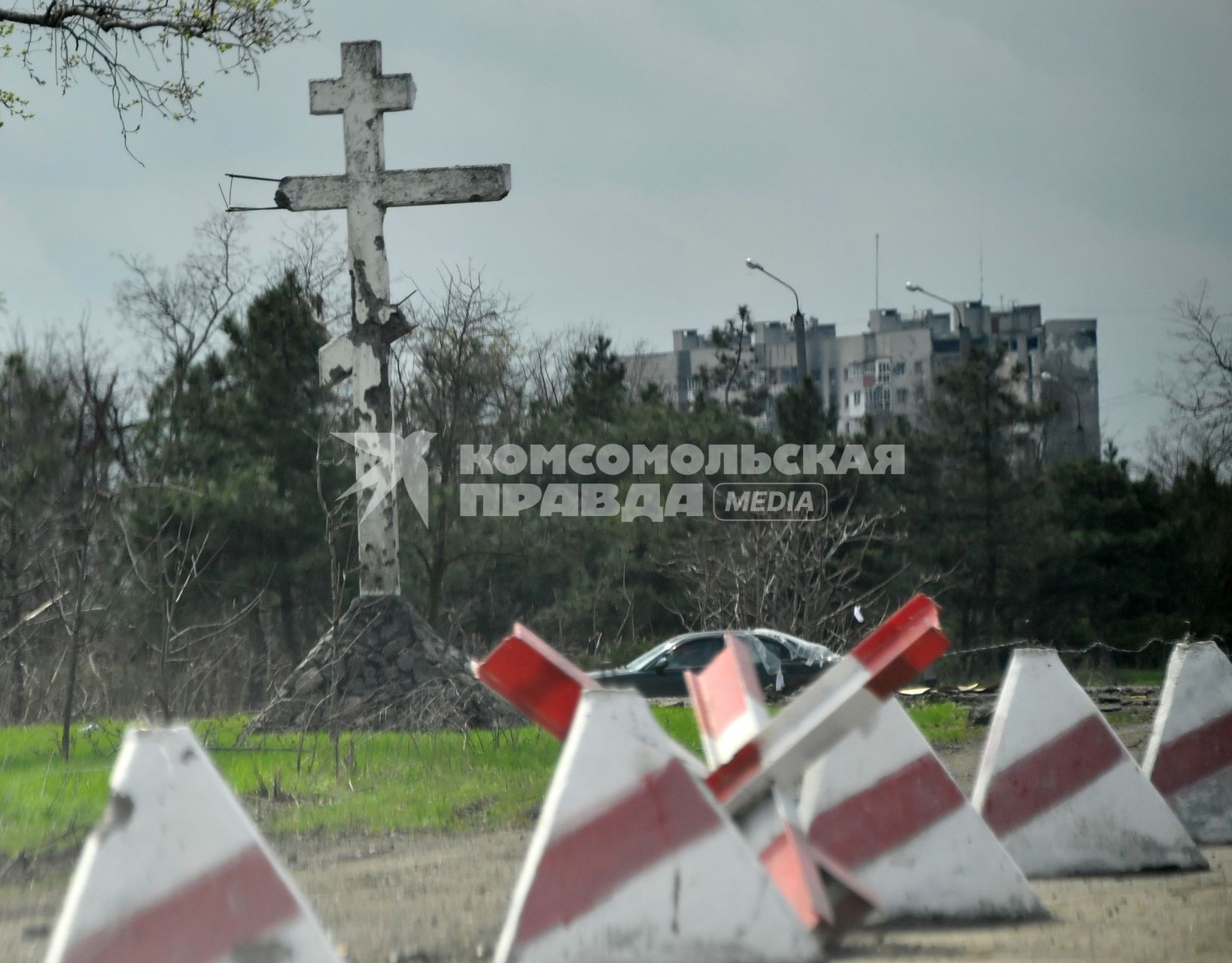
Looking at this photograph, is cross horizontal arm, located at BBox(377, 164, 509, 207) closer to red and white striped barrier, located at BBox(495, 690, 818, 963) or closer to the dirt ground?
the dirt ground

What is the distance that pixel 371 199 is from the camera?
1675 centimetres

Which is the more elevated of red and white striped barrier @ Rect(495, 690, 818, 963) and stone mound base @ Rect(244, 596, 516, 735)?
red and white striped barrier @ Rect(495, 690, 818, 963)

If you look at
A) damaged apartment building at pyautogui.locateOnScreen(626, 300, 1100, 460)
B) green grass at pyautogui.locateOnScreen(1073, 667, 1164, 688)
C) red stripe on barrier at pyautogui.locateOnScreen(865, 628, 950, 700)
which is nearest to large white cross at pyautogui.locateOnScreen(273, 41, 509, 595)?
green grass at pyautogui.locateOnScreen(1073, 667, 1164, 688)

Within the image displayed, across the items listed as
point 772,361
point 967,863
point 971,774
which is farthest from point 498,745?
point 772,361

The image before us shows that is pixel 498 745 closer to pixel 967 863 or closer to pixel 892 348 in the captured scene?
pixel 967 863

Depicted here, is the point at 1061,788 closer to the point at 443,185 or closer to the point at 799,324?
the point at 443,185

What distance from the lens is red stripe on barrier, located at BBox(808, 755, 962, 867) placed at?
5402mm

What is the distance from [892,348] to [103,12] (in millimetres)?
106716

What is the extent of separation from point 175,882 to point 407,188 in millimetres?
13529

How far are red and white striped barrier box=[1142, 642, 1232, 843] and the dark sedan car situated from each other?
16545 mm

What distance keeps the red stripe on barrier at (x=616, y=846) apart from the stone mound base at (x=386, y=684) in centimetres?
844

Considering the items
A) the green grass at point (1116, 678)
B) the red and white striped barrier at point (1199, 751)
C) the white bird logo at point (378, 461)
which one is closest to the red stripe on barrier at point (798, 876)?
the red and white striped barrier at point (1199, 751)

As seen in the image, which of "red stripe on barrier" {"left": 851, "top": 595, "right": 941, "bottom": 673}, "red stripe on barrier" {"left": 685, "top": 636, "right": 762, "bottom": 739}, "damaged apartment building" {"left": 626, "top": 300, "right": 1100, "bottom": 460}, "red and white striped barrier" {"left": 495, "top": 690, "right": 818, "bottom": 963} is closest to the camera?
"red and white striped barrier" {"left": 495, "top": 690, "right": 818, "bottom": 963}

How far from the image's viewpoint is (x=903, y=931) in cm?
519
